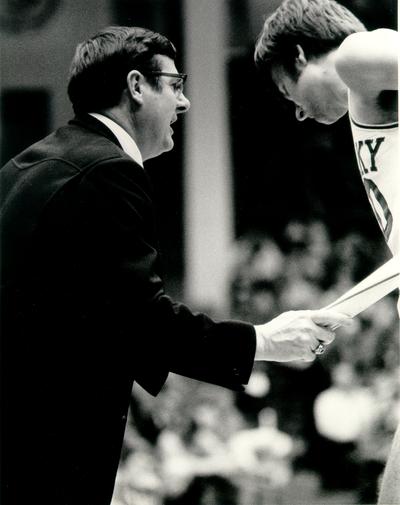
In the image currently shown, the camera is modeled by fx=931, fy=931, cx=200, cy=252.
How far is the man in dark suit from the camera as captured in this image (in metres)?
2.23

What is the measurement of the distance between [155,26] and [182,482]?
2.07m

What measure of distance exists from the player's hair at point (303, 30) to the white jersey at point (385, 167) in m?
0.37

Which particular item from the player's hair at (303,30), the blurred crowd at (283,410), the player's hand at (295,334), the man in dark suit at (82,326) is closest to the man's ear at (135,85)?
the man in dark suit at (82,326)

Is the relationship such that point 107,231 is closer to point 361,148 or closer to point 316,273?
point 361,148

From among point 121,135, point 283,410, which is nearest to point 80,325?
point 121,135

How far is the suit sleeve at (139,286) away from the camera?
2.22 meters

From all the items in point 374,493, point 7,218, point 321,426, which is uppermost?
point 7,218

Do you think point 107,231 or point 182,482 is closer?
point 107,231

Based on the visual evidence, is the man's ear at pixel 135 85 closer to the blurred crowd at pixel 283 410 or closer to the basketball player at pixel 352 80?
the basketball player at pixel 352 80

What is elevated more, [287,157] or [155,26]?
[155,26]

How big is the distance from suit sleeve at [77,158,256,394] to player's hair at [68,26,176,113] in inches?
12.8

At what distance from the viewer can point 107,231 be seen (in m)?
2.22

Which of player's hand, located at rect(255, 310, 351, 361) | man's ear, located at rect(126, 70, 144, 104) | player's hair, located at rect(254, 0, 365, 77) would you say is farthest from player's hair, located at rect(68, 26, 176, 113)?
player's hand, located at rect(255, 310, 351, 361)

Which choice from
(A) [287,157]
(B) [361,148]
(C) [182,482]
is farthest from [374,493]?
(B) [361,148]
